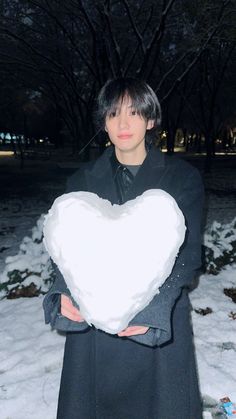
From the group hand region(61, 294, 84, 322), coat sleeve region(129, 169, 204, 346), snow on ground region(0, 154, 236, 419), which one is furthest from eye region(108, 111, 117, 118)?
snow on ground region(0, 154, 236, 419)

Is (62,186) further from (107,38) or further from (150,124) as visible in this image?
(150,124)

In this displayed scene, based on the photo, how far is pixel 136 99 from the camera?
5.59 feet

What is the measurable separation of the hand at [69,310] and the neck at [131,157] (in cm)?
71

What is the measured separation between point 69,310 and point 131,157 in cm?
76

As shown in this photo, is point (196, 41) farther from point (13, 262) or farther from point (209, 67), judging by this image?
point (209, 67)

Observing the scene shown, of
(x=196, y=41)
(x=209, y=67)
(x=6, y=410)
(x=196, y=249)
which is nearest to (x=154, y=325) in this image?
(x=196, y=249)

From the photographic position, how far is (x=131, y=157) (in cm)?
181

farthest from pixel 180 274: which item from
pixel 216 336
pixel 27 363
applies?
pixel 216 336

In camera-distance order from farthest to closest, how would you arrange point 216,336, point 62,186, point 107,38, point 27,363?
point 62,186
point 107,38
point 216,336
point 27,363

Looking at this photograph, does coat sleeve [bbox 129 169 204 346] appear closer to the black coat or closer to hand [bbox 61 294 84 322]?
the black coat

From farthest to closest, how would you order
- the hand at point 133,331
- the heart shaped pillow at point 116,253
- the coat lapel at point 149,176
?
the coat lapel at point 149,176
the hand at point 133,331
the heart shaped pillow at point 116,253

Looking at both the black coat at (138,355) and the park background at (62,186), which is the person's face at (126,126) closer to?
the black coat at (138,355)

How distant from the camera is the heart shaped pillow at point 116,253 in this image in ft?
4.26

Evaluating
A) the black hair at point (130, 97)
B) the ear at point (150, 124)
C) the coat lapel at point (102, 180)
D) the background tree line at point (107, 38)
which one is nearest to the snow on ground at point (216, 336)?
the coat lapel at point (102, 180)
